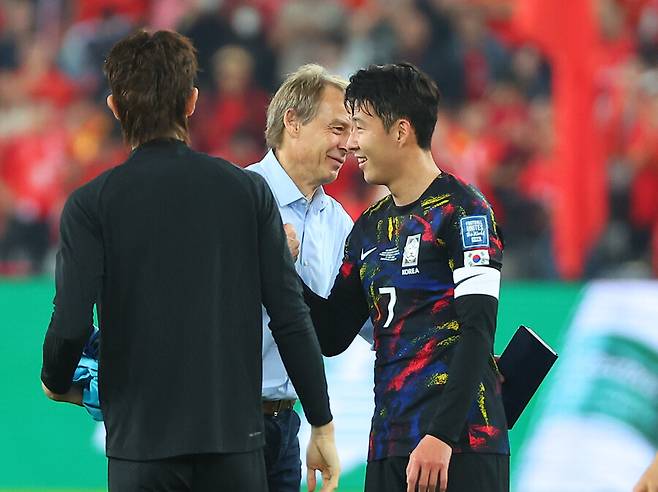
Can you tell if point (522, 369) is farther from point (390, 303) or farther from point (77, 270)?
point (77, 270)

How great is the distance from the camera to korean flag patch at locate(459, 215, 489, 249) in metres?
3.27

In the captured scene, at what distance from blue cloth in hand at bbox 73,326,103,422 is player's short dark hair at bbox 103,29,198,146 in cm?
57

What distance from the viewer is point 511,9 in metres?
10.1

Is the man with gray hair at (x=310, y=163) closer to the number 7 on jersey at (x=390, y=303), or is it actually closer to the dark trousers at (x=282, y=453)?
the dark trousers at (x=282, y=453)

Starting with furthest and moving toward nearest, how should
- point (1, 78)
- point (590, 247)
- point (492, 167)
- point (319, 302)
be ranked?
1. point (1, 78)
2. point (492, 167)
3. point (590, 247)
4. point (319, 302)

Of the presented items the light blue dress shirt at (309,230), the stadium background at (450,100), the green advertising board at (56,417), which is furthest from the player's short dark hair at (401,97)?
A: the stadium background at (450,100)

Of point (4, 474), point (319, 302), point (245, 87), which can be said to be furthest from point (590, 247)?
point (319, 302)

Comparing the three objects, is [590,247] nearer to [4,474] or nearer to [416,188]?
[4,474]

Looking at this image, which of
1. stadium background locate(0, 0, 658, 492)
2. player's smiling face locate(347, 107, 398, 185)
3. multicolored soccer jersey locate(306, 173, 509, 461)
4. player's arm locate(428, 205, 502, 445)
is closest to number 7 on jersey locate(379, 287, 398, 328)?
multicolored soccer jersey locate(306, 173, 509, 461)

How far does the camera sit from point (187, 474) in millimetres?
2980

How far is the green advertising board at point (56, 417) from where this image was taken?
7152mm

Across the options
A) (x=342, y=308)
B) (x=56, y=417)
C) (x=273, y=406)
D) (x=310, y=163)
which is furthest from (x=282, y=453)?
(x=56, y=417)

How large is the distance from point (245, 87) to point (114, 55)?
6.73 meters

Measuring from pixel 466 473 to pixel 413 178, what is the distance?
31.5 inches
